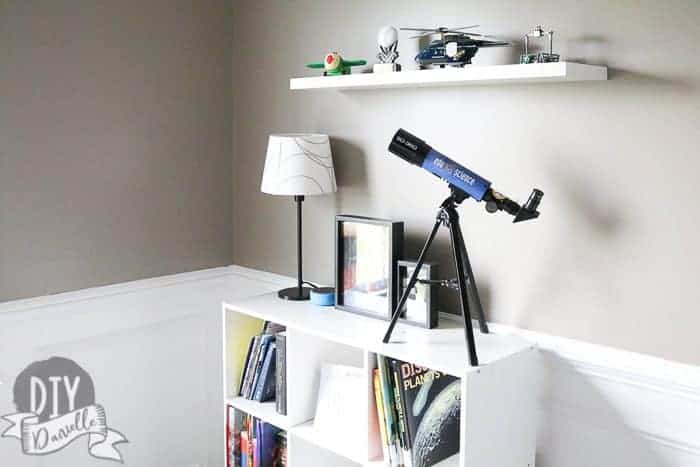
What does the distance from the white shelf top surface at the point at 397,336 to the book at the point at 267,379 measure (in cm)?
14

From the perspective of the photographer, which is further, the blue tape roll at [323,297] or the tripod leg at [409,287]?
the blue tape roll at [323,297]

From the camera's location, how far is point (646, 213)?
5.96ft

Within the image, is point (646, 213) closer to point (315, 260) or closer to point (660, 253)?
point (660, 253)

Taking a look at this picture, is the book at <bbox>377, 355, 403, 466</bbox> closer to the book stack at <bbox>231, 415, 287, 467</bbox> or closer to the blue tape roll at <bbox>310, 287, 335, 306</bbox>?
the blue tape roll at <bbox>310, 287, 335, 306</bbox>

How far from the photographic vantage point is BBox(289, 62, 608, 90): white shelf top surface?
68.6 inches

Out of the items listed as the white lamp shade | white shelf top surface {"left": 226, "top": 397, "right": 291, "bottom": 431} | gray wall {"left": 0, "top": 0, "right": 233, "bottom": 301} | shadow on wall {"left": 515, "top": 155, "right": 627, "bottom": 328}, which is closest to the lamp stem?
the white lamp shade

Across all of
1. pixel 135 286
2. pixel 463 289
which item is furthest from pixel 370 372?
pixel 135 286

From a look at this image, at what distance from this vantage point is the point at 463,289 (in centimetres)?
187

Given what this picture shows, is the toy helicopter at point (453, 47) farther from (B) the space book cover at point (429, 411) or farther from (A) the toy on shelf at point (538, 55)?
(B) the space book cover at point (429, 411)

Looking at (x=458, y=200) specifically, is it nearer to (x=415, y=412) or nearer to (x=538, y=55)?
(x=538, y=55)

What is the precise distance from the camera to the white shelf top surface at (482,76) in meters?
1.74

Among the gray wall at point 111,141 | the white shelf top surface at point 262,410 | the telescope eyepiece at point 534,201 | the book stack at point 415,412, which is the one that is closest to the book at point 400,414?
the book stack at point 415,412

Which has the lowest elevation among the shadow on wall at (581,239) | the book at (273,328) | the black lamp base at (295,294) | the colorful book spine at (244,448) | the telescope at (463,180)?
the colorful book spine at (244,448)

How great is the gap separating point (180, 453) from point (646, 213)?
6.30 feet
